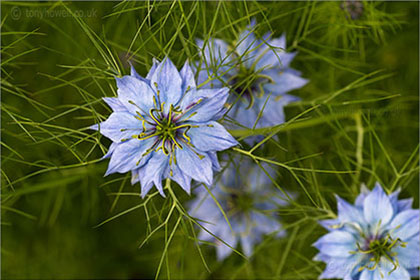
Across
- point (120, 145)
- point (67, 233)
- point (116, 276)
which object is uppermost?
point (120, 145)

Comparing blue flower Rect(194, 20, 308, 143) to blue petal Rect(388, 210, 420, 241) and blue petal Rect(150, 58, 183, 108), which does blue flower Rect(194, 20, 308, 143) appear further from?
blue petal Rect(388, 210, 420, 241)

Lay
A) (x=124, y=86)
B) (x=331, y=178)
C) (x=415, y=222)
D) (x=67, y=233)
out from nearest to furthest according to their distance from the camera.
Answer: (x=124, y=86), (x=415, y=222), (x=331, y=178), (x=67, y=233)

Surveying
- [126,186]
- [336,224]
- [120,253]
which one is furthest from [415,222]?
[120,253]

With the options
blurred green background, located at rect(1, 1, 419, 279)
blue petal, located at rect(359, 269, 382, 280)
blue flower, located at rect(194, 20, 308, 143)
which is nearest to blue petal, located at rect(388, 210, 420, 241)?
blue petal, located at rect(359, 269, 382, 280)

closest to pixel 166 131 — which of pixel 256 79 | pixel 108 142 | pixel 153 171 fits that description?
pixel 153 171

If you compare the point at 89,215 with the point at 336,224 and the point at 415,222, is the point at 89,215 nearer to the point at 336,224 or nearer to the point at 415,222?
the point at 336,224

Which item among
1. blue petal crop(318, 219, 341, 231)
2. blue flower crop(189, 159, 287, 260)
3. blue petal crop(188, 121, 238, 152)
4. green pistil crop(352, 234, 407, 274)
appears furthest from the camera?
blue flower crop(189, 159, 287, 260)
